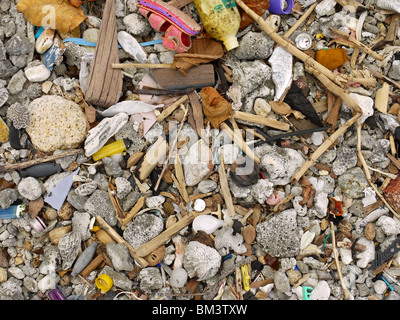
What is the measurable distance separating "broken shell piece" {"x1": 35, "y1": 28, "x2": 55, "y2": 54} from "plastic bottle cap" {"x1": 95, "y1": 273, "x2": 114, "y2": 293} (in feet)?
5.32

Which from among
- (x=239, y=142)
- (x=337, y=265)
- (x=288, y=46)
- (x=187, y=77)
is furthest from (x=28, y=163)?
(x=337, y=265)

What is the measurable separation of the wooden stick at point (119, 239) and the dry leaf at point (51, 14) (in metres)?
1.37

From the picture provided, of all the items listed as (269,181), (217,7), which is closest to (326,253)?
(269,181)

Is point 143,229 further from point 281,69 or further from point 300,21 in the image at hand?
point 300,21

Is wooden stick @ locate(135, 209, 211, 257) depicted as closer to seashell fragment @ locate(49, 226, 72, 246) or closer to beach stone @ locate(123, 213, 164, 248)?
beach stone @ locate(123, 213, 164, 248)

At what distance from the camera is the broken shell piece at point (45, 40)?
263cm

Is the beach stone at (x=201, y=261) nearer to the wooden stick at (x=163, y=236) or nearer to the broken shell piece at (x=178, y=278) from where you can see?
the broken shell piece at (x=178, y=278)

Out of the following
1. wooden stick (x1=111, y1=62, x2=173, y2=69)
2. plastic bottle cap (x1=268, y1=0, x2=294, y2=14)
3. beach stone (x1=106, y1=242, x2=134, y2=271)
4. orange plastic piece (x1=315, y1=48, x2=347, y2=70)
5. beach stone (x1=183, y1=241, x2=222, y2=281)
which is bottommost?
beach stone (x1=106, y1=242, x2=134, y2=271)

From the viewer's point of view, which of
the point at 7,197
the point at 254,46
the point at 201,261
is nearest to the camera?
the point at 201,261

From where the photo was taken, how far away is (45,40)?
2635mm

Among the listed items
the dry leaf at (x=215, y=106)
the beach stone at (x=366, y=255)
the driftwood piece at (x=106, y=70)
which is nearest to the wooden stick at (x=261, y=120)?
the dry leaf at (x=215, y=106)

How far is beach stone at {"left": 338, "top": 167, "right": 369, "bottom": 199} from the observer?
267 centimetres

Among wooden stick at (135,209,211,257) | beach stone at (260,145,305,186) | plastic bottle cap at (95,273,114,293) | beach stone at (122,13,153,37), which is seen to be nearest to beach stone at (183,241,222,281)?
wooden stick at (135,209,211,257)

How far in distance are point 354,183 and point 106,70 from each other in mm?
1940
